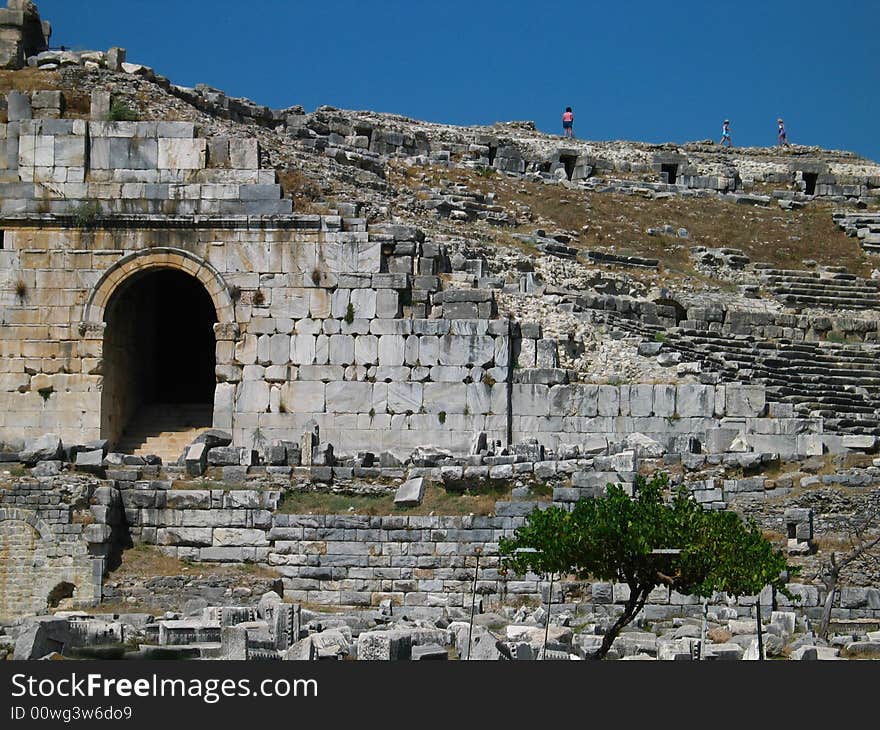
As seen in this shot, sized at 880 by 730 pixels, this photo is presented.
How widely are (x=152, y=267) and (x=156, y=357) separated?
3.76 meters

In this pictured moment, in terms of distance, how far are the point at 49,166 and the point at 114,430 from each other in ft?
15.1

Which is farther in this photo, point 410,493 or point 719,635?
point 410,493

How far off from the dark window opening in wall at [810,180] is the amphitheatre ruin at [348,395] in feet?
27.4

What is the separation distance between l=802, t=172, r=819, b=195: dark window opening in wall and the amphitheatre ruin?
27.4 feet

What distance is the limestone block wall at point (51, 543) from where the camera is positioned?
24.5m

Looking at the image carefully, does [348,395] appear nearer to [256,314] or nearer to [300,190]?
[256,314]

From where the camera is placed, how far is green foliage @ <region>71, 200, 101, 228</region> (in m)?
29.4

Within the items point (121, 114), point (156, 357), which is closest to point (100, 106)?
point (121, 114)

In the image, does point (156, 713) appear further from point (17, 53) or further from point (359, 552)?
point (17, 53)

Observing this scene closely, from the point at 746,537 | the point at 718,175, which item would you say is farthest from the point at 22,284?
the point at 718,175

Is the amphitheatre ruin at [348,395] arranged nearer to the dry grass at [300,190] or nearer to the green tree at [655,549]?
the dry grass at [300,190]

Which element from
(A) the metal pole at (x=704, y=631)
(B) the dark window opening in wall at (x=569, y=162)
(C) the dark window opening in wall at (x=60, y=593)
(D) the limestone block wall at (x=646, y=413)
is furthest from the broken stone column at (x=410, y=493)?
(B) the dark window opening in wall at (x=569, y=162)

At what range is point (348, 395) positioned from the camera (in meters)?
28.8

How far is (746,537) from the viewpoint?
59.5ft
